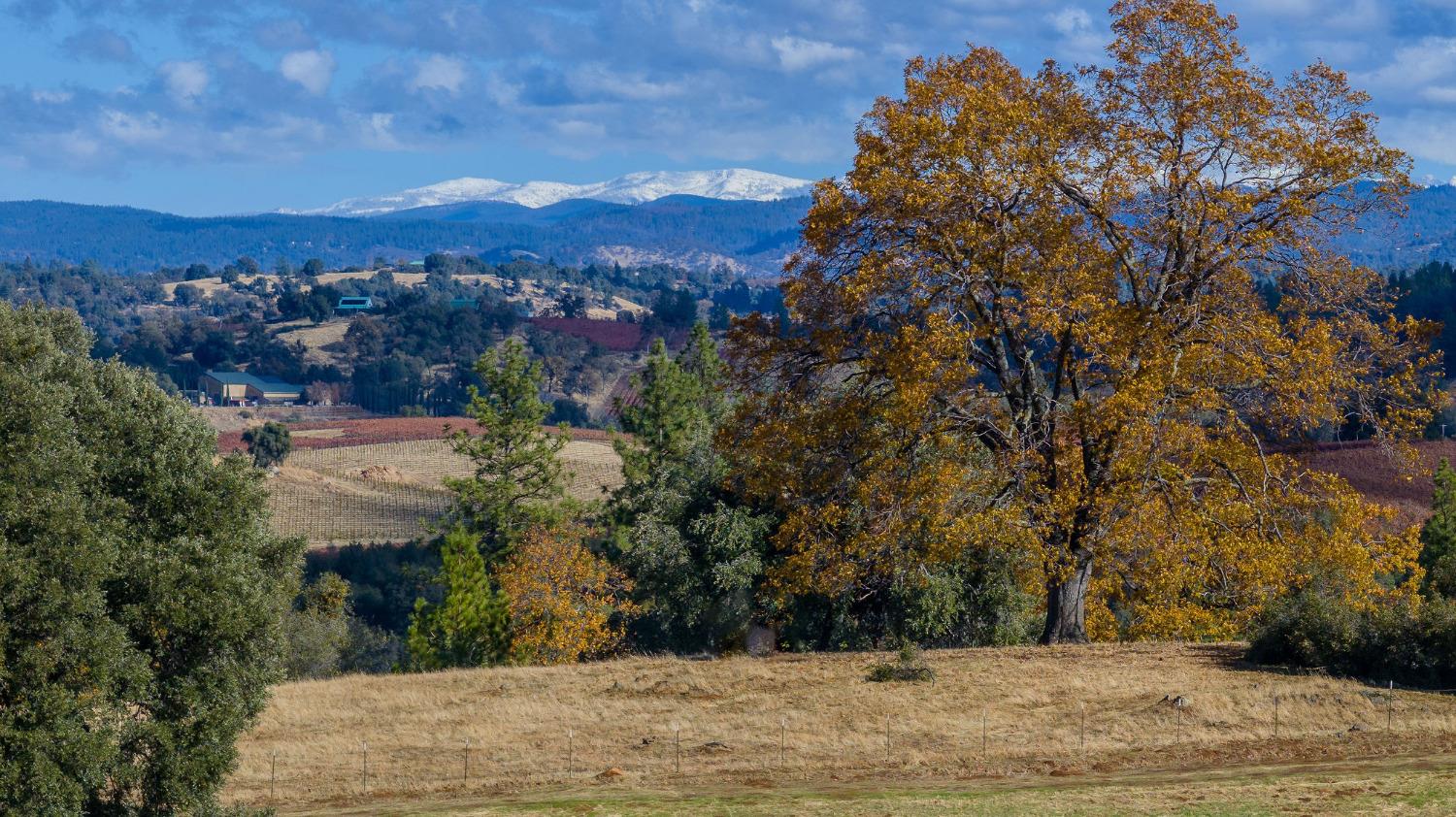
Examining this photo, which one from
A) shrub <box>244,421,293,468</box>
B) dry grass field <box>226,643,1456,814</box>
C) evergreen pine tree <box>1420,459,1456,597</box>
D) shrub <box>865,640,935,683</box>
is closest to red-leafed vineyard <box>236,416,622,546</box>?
shrub <box>244,421,293,468</box>

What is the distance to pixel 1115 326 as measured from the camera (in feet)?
97.9

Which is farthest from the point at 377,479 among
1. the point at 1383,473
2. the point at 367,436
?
the point at 1383,473

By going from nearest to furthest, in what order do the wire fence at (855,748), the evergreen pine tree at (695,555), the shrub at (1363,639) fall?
the wire fence at (855,748) → the shrub at (1363,639) → the evergreen pine tree at (695,555)

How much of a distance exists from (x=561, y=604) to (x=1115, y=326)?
98.5 ft

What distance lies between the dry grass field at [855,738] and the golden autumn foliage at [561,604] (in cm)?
2083

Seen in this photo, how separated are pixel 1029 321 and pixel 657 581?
18.7 meters

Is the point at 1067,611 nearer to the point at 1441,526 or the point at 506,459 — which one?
the point at 1441,526

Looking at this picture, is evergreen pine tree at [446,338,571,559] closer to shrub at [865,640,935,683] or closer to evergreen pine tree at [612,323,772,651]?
evergreen pine tree at [612,323,772,651]

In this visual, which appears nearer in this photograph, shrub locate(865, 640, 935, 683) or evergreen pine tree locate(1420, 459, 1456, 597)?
shrub locate(865, 640, 935, 683)

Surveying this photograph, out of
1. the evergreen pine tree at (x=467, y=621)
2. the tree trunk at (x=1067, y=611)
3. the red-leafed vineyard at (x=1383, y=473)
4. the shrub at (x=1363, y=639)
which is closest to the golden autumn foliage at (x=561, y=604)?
the evergreen pine tree at (x=467, y=621)

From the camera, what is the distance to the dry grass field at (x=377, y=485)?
13812 cm

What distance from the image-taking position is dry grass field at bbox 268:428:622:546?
138125 mm

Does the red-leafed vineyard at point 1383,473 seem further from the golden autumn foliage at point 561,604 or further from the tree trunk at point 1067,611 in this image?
the tree trunk at point 1067,611

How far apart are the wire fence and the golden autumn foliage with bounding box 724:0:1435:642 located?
4022mm
